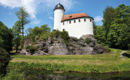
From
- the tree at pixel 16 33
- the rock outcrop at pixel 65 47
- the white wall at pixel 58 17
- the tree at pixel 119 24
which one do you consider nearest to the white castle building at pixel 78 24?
the white wall at pixel 58 17

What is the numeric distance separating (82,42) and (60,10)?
16.8 metres

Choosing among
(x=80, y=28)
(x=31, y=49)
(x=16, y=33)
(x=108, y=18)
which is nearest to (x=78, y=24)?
(x=80, y=28)

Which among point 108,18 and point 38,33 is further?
point 38,33

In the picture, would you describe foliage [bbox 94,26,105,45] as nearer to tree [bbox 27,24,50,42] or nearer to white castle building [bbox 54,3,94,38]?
white castle building [bbox 54,3,94,38]

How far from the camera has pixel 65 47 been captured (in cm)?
3456

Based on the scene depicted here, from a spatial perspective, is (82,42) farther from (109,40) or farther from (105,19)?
(105,19)

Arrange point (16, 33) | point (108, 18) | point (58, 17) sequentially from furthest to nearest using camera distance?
point (108, 18), point (58, 17), point (16, 33)

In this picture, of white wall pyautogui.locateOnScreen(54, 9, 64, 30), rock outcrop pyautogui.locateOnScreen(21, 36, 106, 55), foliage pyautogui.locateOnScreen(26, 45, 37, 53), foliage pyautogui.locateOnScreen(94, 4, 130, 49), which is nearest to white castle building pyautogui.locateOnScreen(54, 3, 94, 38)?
white wall pyautogui.locateOnScreen(54, 9, 64, 30)

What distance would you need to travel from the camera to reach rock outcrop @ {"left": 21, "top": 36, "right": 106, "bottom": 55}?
3438 cm

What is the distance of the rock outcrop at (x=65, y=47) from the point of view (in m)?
34.4

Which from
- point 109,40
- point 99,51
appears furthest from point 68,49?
point 109,40

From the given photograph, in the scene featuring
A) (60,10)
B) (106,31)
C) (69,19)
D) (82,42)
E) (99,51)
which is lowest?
(99,51)

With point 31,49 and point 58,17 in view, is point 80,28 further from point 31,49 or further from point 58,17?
point 31,49

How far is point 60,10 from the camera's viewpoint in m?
44.8
